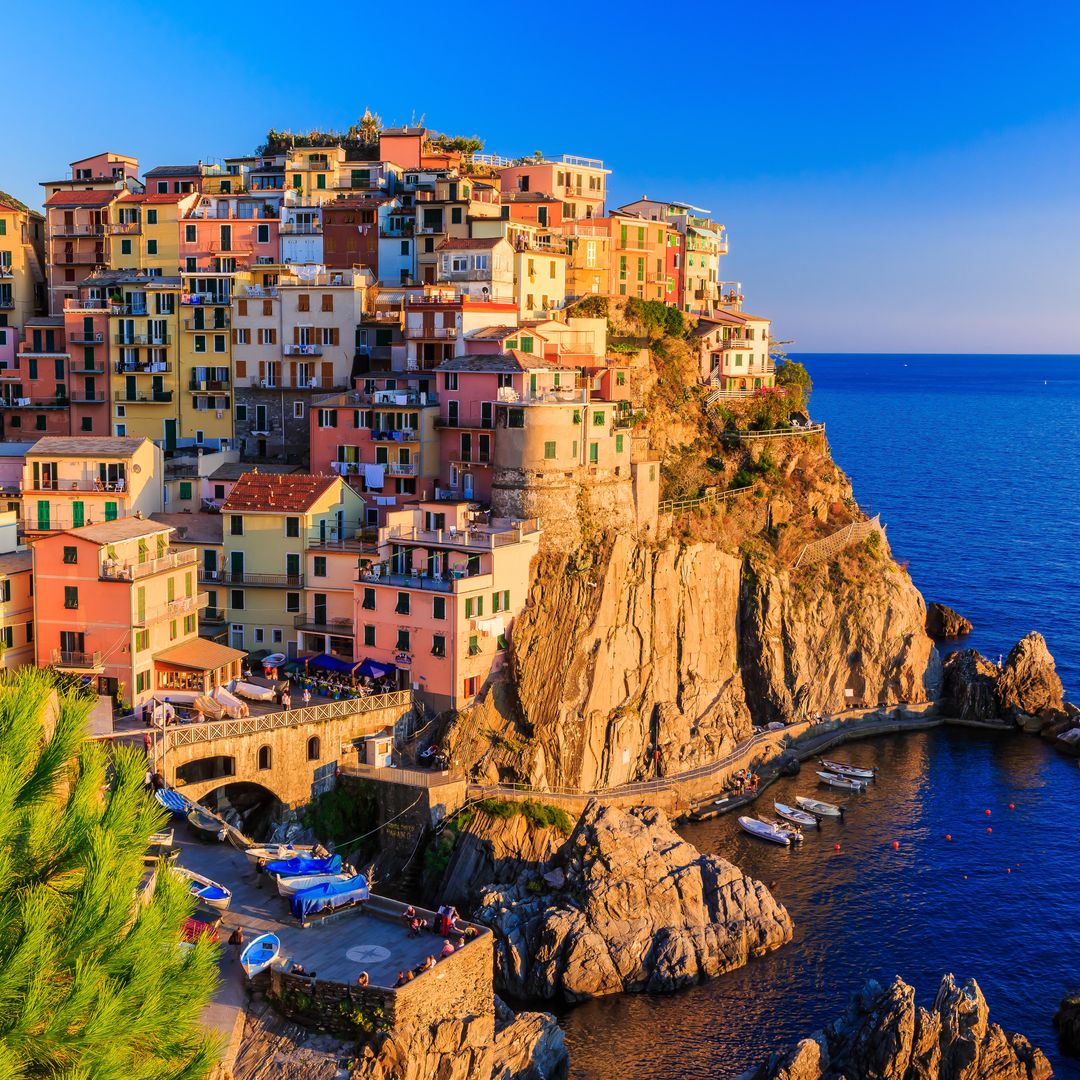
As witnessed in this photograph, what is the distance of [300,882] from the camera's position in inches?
1864

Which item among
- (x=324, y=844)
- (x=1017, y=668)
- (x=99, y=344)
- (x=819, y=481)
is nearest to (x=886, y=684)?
(x=1017, y=668)

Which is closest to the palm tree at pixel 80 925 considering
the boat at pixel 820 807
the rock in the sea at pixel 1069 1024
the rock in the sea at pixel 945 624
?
the rock in the sea at pixel 1069 1024

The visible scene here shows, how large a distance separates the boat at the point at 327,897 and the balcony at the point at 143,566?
71.4 feet

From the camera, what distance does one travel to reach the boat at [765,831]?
68438 millimetres

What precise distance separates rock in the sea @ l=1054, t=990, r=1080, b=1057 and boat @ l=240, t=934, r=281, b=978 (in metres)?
28.7

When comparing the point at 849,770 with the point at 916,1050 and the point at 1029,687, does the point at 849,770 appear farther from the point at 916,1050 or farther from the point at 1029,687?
the point at 916,1050

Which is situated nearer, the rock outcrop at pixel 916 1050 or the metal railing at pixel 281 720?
the rock outcrop at pixel 916 1050

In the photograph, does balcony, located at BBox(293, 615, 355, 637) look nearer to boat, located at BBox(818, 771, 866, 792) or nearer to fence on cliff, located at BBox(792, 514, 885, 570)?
boat, located at BBox(818, 771, 866, 792)

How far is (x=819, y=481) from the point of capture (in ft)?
309

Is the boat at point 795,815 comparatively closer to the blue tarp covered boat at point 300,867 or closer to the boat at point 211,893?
the blue tarp covered boat at point 300,867

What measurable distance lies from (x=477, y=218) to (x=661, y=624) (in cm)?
3060

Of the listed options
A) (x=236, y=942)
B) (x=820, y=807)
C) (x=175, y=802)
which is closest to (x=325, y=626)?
(x=175, y=802)

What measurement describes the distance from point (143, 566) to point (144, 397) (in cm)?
2797

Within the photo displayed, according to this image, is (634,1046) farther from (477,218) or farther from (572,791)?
(477,218)
